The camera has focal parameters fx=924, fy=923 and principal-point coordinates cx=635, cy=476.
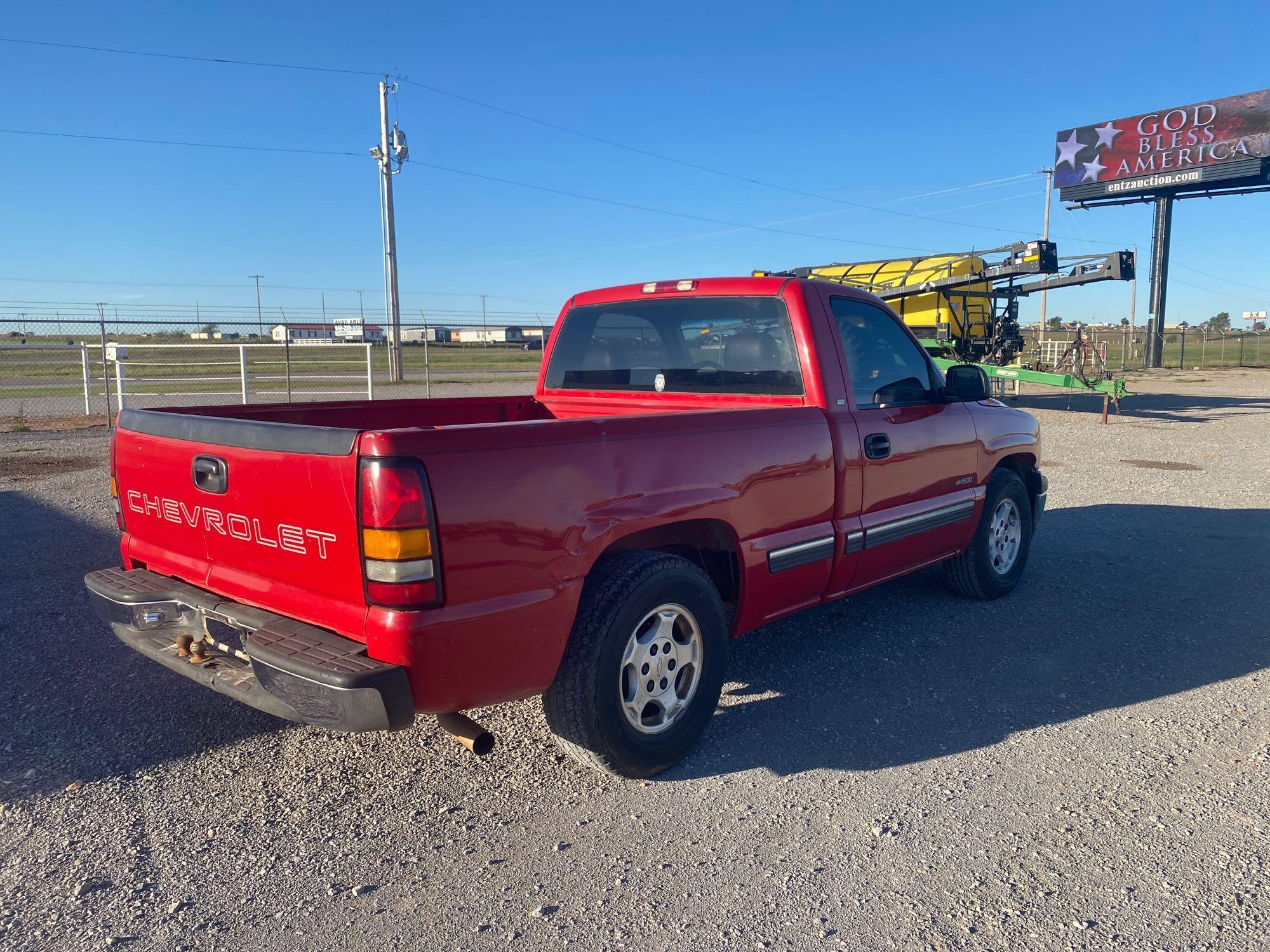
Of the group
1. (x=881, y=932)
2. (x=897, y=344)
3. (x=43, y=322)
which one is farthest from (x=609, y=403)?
(x=43, y=322)

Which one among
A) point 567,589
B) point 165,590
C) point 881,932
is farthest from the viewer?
point 165,590

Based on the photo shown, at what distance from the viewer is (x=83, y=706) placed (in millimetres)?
3906

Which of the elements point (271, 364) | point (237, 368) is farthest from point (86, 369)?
point (237, 368)

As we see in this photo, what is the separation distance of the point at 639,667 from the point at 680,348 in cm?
197

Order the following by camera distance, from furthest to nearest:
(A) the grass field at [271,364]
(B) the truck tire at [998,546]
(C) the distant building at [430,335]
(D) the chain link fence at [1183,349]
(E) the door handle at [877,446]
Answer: (D) the chain link fence at [1183,349] < (A) the grass field at [271,364] < (C) the distant building at [430,335] < (B) the truck tire at [998,546] < (E) the door handle at [877,446]

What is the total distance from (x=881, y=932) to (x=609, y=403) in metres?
3.05

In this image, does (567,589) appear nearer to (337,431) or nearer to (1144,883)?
(337,431)

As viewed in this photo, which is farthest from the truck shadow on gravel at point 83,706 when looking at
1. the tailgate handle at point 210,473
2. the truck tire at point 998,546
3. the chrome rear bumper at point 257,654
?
the truck tire at point 998,546

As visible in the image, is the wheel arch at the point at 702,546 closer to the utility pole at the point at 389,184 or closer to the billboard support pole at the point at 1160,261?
the utility pole at the point at 389,184

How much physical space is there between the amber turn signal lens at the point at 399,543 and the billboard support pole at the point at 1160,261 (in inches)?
1655

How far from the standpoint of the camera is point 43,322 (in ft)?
47.6

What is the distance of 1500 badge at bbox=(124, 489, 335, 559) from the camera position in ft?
9.29

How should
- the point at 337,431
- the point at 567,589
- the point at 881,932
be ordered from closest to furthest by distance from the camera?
the point at 881,932, the point at 337,431, the point at 567,589

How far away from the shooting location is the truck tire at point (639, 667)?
3.12m
